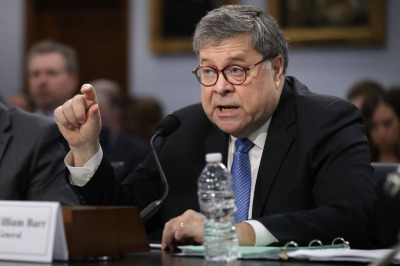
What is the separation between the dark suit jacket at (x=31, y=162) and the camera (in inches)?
125

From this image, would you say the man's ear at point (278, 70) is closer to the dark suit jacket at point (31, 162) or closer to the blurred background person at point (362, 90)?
the dark suit jacket at point (31, 162)

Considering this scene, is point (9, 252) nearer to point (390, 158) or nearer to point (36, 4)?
point (390, 158)

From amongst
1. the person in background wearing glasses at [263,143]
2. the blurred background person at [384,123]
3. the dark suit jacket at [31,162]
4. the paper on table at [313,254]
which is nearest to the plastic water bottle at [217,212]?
the paper on table at [313,254]

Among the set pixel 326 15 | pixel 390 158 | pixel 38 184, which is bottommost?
pixel 390 158

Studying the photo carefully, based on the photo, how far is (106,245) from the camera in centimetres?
203

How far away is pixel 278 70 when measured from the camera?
9.56ft

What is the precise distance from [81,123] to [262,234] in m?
0.73

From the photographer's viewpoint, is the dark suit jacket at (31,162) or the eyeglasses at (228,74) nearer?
the eyeglasses at (228,74)

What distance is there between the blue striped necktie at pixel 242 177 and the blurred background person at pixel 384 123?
2147 millimetres

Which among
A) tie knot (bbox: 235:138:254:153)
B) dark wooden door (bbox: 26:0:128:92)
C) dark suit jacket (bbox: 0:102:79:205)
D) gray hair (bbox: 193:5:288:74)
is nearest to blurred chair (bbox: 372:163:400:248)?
tie knot (bbox: 235:138:254:153)

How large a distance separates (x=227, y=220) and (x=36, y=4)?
645cm

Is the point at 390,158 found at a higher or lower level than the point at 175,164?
lower

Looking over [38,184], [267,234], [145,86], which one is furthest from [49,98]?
[267,234]

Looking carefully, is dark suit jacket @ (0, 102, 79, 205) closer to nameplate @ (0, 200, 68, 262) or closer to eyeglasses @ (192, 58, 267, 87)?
eyeglasses @ (192, 58, 267, 87)
